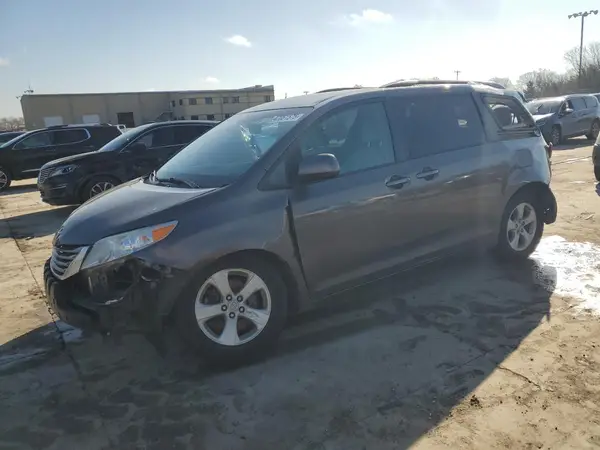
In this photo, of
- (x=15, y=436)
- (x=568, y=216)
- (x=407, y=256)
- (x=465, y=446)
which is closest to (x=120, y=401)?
(x=15, y=436)

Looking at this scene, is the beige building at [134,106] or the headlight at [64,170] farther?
the beige building at [134,106]

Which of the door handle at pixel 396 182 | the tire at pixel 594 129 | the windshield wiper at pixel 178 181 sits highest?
the windshield wiper at pixel 178 181

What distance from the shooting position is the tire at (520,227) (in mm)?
4949

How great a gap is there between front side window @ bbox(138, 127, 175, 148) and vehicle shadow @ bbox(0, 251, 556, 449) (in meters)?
6.46

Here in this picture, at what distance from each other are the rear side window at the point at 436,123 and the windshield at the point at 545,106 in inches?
604

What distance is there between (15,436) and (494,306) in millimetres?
3522

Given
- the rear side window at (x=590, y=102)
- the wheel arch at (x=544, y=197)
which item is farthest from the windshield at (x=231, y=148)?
the rear side window at (x=590, y=102)

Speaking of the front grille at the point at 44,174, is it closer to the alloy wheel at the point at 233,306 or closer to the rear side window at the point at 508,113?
the alloy wheel at the point at 233,306

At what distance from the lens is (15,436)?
2797mm

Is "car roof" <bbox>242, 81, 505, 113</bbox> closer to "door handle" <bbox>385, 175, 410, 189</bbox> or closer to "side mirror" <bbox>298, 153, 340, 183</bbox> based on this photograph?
"side mirror" <bbox>298, 153, 340, 183</bbox>

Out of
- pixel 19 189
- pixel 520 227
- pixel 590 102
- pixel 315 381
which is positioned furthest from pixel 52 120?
pixel 315 381

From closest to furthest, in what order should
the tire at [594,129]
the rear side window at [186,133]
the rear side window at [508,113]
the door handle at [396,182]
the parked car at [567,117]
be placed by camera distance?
1. the door handle at [396,182]
2. the rear side window at [508,113]
3. the rear side window at [186,133]
4. the parked car at [567,117]
5. the tire at [594,129]

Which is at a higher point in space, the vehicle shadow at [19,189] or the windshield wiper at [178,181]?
the windshield wiper at [178,181]

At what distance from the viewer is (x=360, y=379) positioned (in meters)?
3.15
